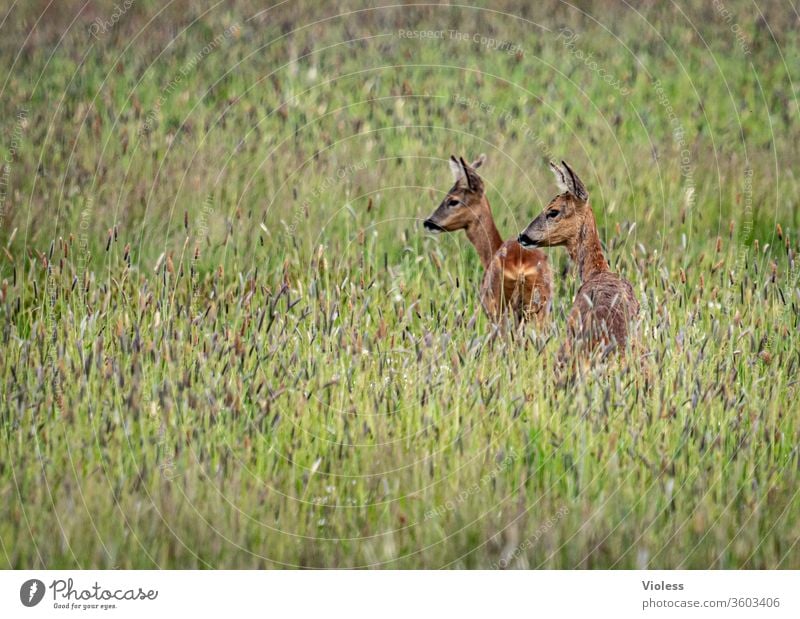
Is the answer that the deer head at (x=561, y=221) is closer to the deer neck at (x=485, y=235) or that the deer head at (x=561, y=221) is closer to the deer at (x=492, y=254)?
the deer at (x=492, y=254)

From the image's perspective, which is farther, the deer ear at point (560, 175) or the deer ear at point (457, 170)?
the deer ear at point (457, 170)

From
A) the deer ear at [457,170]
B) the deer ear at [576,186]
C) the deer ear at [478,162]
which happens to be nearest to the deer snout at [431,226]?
the deer ear at [457,170]

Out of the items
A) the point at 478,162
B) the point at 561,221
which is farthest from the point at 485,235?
the point at 561,221

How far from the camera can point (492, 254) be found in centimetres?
998

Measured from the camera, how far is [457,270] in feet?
31.8

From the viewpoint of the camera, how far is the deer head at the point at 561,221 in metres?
8.82

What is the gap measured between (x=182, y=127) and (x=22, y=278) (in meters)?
2.37

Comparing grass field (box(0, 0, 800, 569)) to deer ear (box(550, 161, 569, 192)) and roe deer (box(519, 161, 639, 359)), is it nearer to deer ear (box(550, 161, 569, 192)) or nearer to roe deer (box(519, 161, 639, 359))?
roe deer (box(519, 161, 639, 359))

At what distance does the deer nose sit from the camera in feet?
31.7

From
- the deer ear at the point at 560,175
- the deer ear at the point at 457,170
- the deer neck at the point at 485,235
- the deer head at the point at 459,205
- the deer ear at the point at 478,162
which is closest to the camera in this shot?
the deer ear at the point at 560,175

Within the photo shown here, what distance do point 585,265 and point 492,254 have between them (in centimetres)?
121
